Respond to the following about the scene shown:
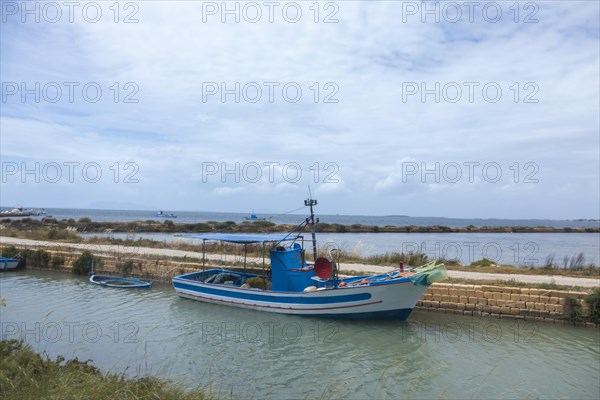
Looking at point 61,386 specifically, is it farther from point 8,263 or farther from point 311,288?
point 8,263

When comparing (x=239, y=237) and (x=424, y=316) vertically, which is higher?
(x=239, y=237)

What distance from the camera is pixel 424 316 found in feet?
48.6

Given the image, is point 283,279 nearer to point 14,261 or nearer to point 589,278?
point 589,278

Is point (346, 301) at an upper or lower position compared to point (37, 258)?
lower

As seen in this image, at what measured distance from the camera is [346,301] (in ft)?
45.7

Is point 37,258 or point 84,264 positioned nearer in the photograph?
Result: point 84,264

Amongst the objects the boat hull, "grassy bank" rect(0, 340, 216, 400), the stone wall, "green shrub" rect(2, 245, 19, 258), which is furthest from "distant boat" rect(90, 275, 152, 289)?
"grassy bank" rect(0, 340, 216, 400)

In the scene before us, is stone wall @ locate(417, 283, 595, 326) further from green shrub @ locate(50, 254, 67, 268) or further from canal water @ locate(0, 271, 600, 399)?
green shrub @ locate(50, 254, 67, 268)

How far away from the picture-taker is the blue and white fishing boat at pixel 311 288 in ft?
44.5

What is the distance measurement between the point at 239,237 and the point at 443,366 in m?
8.78

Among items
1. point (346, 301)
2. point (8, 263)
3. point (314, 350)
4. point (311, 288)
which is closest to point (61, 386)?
point (314, 350)

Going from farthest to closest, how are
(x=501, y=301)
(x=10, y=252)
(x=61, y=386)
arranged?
(x=10, y=252) → (x=501, y=301) → (x=61, y=386)

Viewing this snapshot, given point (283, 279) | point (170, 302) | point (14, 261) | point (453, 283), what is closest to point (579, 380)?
point (453, 283)

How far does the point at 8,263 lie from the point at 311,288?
1719 cm
